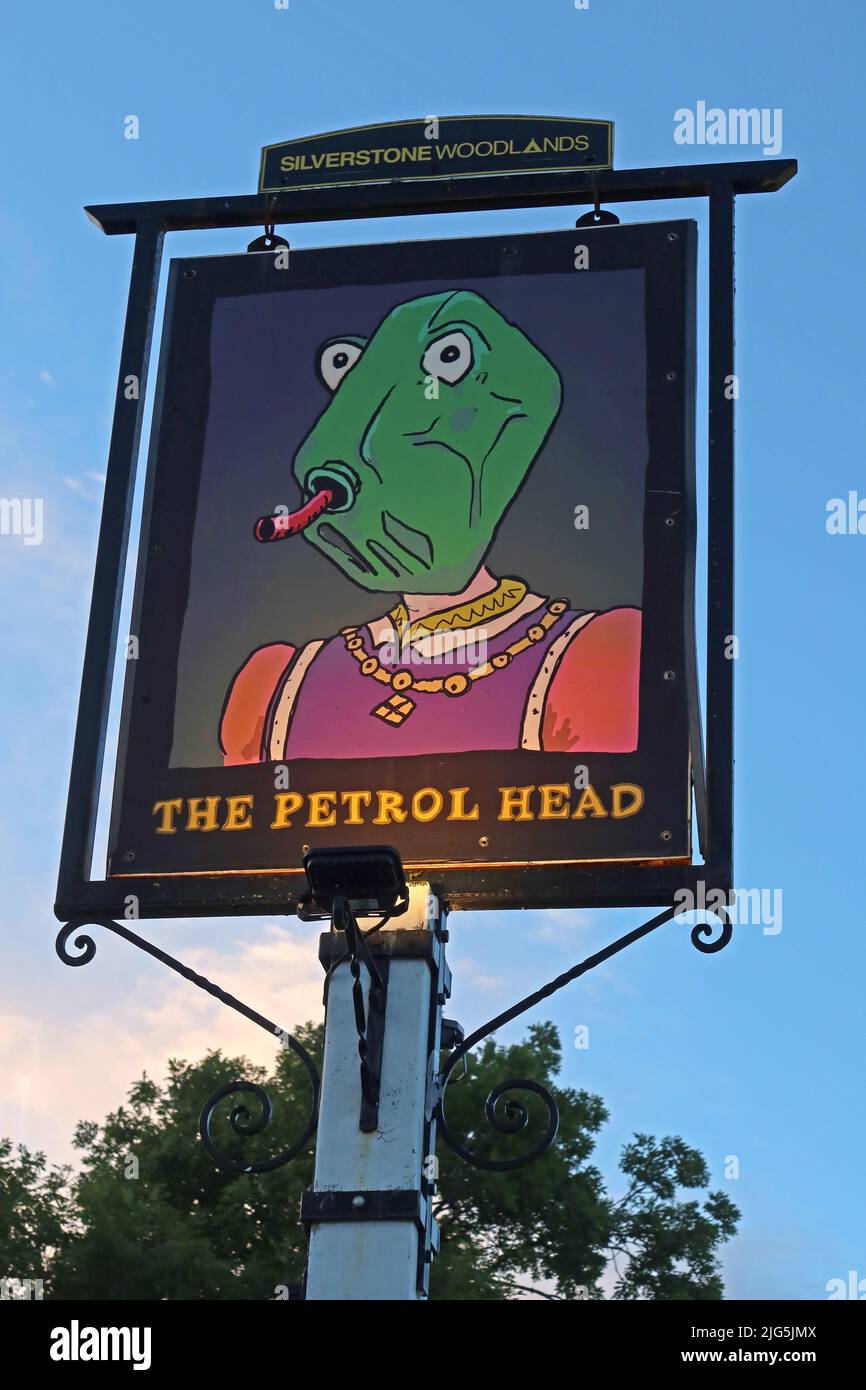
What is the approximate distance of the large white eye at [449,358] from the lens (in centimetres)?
739

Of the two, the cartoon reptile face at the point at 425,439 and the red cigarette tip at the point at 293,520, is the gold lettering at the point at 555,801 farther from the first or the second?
the red cigarette tip at the point at 293,520

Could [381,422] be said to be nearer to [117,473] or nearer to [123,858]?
[117,473]

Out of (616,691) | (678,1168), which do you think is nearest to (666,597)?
(616,691)

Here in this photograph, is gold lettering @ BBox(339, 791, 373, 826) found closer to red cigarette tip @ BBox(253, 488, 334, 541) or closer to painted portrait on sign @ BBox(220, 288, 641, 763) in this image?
painted portrait on sign @ BBox(220, 288, 641, 763)

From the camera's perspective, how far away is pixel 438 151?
7980 millimetres

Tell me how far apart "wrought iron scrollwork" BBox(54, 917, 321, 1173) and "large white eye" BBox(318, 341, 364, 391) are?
2354 mm

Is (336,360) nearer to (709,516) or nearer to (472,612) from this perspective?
(472,612)

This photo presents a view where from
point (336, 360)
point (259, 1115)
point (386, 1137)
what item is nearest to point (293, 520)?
point (336, 360)

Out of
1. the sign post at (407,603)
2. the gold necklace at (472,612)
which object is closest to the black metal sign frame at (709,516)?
the sign post at (407,603)

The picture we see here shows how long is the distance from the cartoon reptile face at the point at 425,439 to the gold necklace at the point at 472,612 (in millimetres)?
98

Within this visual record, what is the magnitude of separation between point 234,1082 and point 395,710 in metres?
1.45

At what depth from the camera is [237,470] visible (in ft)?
24.4

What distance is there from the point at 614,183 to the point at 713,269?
64cm

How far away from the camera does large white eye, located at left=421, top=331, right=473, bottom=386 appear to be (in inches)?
291
